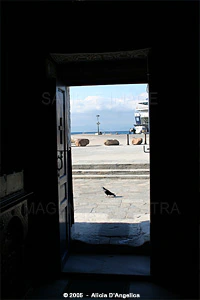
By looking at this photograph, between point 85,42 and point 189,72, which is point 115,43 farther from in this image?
Answer: point 189,72

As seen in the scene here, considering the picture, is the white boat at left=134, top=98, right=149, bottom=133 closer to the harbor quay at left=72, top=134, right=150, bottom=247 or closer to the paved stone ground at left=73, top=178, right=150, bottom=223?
the harbor quay at left=72, top=134, right=150, bottom=247

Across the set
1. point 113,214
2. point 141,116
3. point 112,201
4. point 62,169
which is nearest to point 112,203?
point 112,201

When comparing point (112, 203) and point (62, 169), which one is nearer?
point (62, 169)

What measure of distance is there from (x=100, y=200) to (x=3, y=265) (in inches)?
190

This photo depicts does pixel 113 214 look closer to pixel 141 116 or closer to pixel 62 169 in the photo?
pixel 62 169

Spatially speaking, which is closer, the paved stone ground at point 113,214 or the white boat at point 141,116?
the paved stone ground at point 113,214

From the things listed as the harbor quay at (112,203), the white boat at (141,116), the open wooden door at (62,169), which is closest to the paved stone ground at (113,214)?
the harbor quay at (112,203)

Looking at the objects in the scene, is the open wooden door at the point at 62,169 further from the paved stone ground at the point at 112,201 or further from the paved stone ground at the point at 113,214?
the paved stone ground at the point at 112,201

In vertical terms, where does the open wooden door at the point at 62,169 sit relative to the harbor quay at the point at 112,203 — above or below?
above

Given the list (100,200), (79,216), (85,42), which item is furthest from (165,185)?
(100,200)

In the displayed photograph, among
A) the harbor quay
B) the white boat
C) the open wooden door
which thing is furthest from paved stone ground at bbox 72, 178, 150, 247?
the white boat

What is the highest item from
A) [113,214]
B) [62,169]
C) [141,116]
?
[141,116]

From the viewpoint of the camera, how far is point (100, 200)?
24.6ft

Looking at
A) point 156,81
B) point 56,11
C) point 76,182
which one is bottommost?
point 76,182
